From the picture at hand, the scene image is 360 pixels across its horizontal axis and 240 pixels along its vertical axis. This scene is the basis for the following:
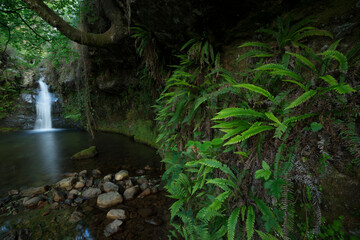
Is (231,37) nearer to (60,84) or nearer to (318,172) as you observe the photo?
(318,172)

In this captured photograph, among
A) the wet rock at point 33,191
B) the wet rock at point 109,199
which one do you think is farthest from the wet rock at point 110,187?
the wet rock at point 33,191

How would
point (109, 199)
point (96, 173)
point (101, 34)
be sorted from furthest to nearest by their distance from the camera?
point (96, 173)
point (101, 34)
point (109, 199)

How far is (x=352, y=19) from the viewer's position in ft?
6.13

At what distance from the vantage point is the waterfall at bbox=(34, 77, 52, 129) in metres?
13.1

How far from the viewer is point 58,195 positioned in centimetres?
336

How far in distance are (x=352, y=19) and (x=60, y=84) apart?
50.5ft

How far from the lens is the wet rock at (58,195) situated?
3322 millimetres

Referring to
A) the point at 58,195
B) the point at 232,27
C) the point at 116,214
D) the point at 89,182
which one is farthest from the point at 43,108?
Answer: the point at 232,27

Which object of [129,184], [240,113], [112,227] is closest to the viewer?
[240,113]

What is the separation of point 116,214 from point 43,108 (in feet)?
50.8

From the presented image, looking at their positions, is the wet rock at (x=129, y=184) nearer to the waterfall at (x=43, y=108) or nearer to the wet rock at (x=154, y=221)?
the wet rock at (x=154, y=221)

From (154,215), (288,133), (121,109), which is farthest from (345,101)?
(121,109)

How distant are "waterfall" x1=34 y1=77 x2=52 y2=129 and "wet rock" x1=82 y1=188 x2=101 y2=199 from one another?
13.3 metres

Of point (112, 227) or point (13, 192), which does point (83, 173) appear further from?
point (112, 227)
